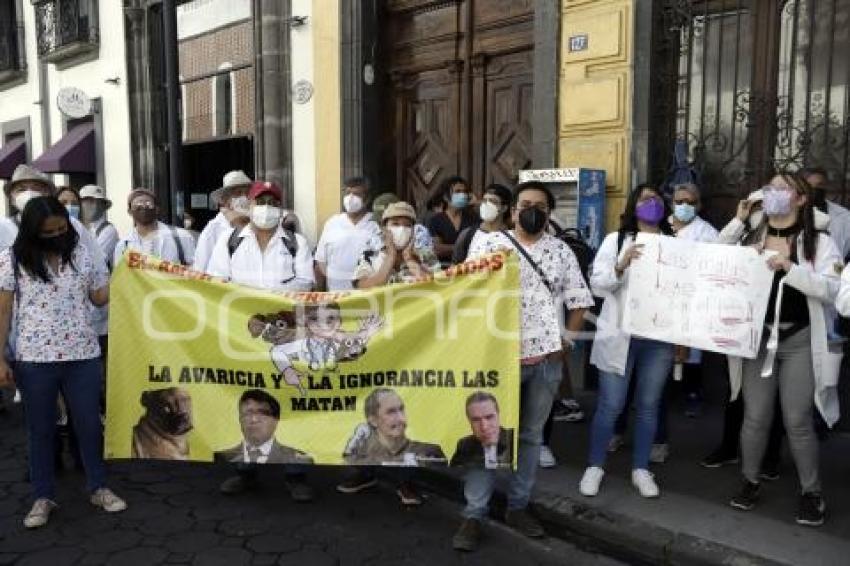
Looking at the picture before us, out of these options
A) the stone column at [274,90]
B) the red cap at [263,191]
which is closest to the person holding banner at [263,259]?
the red cap at [263,191]

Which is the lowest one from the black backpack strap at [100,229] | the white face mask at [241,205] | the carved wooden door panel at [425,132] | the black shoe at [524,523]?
the black shoe at [524,523]

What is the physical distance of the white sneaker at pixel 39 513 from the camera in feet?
13.5

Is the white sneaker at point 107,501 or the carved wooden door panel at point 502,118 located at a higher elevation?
the carved wooden door panel at point 502,118

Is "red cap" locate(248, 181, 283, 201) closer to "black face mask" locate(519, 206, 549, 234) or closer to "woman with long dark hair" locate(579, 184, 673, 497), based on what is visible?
"black face mask" locate(519, 206, 549, 234)

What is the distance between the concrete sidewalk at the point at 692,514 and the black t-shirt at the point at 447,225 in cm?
213

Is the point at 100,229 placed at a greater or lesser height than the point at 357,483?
greater

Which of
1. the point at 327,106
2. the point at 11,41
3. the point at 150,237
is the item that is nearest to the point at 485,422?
the point at 150,237

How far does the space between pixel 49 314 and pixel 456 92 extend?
5.91 m

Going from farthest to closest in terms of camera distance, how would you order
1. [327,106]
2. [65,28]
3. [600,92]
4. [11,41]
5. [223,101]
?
1. [11,41]
2. [65,28]
3. [223,101]
4. [327,106]
5. [600,92]

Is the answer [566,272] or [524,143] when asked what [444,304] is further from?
[524,143]

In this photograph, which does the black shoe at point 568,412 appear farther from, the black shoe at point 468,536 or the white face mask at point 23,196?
the white face mask at point 23,196

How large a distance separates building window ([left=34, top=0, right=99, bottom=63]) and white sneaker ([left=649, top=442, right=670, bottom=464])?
→ 40.9 feet

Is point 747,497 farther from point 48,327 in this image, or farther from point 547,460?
point 48,327

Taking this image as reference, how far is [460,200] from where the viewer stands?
650 cm
